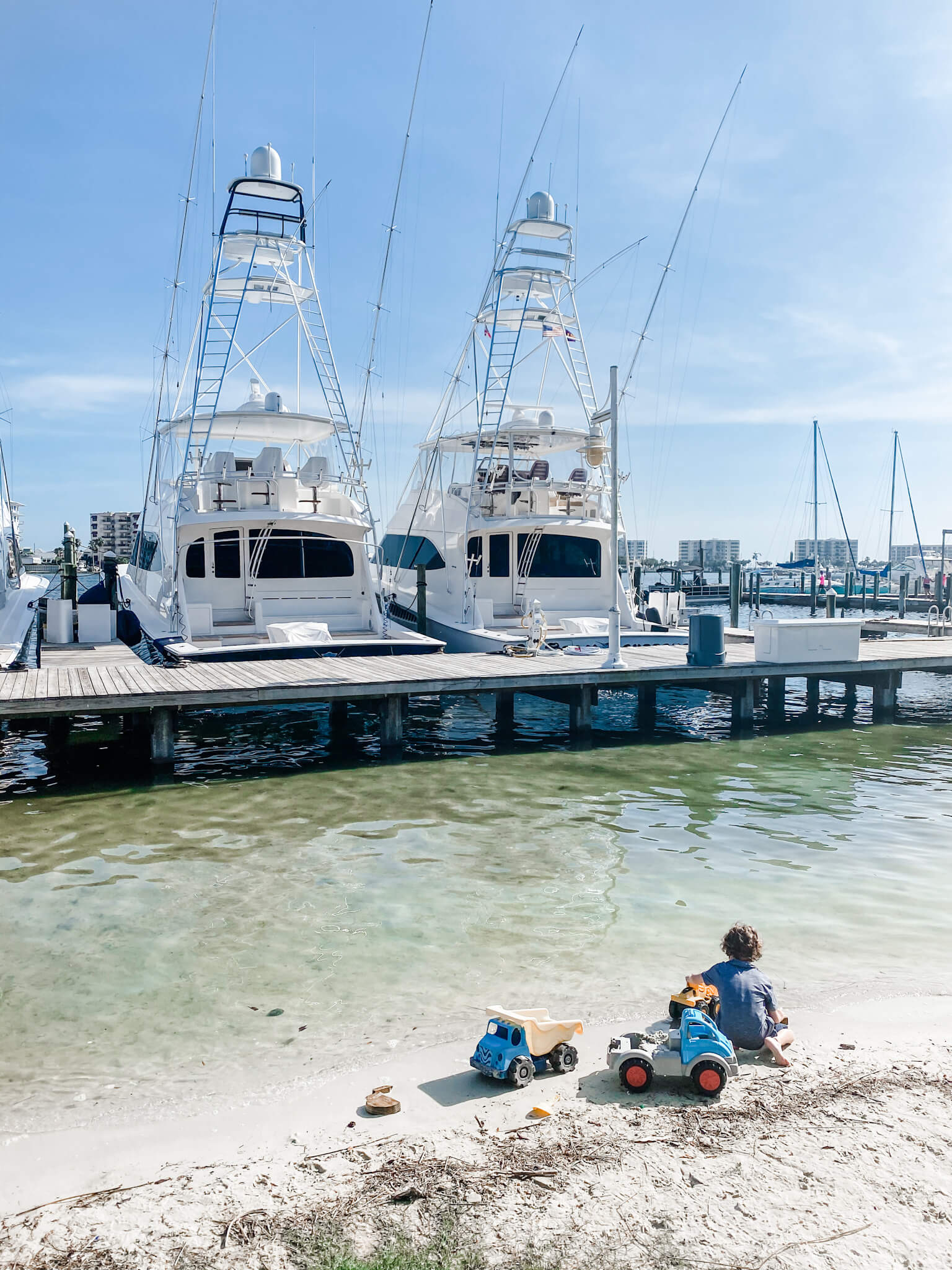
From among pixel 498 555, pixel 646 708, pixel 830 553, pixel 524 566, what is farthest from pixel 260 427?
pixel 830 553

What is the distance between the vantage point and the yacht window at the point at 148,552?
21.4 m

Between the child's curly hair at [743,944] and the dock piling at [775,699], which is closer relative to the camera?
the child's curly hair at [743,944]

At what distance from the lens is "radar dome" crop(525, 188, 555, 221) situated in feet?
68.7

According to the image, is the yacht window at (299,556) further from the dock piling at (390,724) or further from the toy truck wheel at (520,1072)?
the toy truck wheel at (520,1072)

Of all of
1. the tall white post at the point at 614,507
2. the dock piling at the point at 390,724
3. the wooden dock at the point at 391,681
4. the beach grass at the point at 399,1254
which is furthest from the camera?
the tall white post at the point at 614,507

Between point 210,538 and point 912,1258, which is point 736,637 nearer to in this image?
point 210,538

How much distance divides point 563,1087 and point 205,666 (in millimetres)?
11352

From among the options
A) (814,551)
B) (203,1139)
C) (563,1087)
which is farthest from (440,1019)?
(814,551)

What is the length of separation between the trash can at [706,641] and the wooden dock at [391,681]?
0.21 meters

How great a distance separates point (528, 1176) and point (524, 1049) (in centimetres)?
94

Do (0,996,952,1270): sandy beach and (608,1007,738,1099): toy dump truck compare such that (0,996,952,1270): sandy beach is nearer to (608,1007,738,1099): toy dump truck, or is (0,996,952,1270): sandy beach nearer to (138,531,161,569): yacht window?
(608,1007,738,1099): toy dump truck

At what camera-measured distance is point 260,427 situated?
2036cm

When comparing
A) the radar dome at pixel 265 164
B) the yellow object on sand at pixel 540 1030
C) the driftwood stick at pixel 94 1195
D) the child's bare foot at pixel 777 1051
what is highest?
the radar dome at pixel 265 164

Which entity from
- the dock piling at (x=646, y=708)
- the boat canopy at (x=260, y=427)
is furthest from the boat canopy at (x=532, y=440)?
the dock piling at (x=646, y=708)
